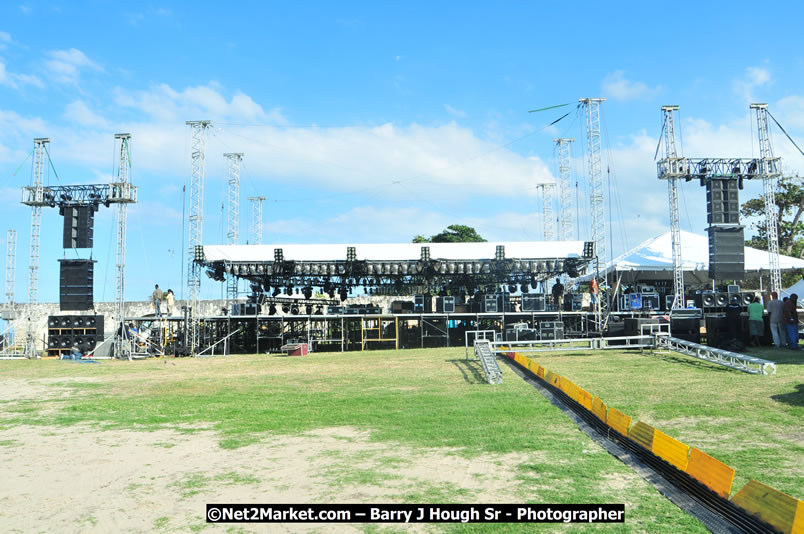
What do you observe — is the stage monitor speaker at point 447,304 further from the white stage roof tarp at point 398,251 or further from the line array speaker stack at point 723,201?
the line array speaker stack at point 723,201

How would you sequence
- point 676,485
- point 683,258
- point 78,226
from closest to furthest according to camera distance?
1. point 676,485
2. point 78,226
3. point 683,258

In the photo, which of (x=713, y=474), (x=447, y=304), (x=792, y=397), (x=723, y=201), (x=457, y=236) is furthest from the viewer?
(x=457, y=236)

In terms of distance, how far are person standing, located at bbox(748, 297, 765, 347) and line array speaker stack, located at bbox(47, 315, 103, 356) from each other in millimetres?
27806

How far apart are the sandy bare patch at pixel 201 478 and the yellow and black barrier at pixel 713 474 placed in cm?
148

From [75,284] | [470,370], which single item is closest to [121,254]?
[75,284]

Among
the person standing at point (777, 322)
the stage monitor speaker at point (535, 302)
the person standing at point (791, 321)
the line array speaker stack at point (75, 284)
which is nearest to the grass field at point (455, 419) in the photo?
the person standing at point (791, 321)

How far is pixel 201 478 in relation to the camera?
6430 mm

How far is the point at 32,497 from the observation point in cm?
593

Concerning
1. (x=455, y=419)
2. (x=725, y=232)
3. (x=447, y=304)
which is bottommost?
(x=455, y=419)

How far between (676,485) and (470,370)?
440 inches

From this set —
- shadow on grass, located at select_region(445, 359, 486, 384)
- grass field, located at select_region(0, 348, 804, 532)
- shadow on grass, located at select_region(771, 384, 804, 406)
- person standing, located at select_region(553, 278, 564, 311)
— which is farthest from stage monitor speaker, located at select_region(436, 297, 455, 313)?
shadow on grass, located at select_region(771, 384, 804, 406)

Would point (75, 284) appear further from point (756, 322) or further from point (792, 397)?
point (792, 397)

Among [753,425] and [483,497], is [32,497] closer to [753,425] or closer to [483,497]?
[483,497]

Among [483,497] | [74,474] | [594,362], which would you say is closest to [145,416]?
[74,474]
